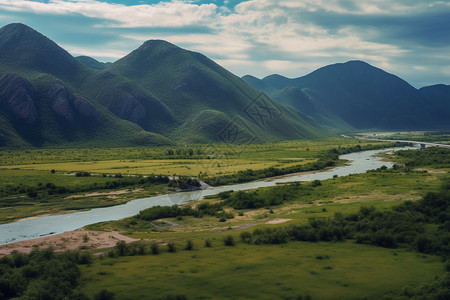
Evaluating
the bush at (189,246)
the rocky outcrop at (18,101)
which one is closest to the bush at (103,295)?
the bush at (189,246)

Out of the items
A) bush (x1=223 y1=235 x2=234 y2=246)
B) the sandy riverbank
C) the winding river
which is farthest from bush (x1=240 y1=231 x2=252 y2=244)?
the winding river

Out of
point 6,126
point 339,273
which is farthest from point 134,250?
point 6,126

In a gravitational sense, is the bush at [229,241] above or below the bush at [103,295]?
below

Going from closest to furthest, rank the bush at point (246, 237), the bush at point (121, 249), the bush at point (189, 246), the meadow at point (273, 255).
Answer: the meadow at point (273, 255) < the bush at point (121, 249) < the bush at point (189, 246) < the bush at point (246, 237)

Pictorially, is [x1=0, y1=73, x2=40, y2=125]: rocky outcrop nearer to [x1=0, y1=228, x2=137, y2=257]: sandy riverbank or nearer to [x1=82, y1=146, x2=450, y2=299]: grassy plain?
[x1=0, y1=228, x2=137, y2=257]: sandy riverbank

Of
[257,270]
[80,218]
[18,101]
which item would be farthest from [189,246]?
[18,101]

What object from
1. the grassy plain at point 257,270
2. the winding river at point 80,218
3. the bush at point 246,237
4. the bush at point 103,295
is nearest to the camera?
the bush at point 103,295

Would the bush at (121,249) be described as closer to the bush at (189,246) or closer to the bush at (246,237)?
the bush at (189,246)

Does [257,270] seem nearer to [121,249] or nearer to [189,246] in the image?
[189,246]

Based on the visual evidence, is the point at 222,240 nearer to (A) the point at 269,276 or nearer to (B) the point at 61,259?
(A) the point at 269,276
